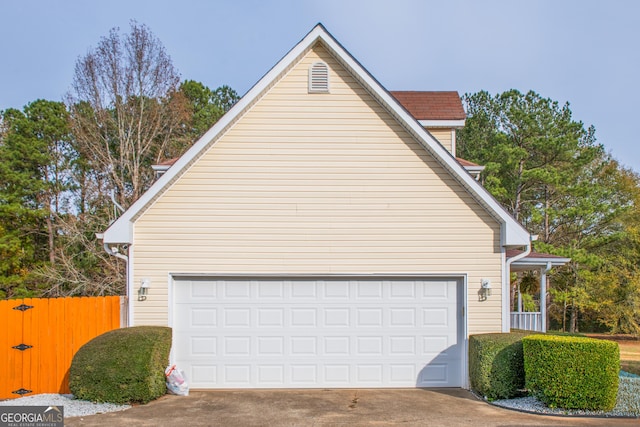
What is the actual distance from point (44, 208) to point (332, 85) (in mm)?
21115

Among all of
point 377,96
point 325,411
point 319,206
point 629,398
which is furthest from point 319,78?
point 629,398

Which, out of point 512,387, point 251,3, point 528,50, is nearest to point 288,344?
point 512,387

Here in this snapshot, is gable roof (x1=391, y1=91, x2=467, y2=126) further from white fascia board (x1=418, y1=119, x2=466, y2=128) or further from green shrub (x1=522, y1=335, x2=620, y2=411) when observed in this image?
green shrub (x1=522, y1=335, x2=620, y2=411)

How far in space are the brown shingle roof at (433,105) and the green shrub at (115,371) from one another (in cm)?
927

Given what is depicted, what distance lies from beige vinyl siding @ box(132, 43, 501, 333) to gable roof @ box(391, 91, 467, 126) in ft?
13.1

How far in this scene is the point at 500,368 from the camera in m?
10.0

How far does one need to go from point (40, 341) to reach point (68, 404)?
72.6 inches

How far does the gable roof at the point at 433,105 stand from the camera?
15.5 metres

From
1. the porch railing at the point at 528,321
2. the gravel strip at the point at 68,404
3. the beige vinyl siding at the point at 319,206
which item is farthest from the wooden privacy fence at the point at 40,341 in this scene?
the porch railing at the point at 528,321

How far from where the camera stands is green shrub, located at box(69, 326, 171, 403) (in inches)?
373

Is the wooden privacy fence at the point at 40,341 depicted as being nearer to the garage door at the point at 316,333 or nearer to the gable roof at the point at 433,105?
the garage door at the point at 316,333

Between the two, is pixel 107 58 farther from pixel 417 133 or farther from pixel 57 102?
pixel 417 133

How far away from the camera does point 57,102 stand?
90.7 feet

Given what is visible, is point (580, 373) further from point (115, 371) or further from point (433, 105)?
point (433, 105)
